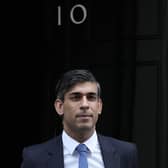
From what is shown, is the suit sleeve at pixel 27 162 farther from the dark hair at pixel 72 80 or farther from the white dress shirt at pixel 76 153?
the dark hair at pixel 72 80

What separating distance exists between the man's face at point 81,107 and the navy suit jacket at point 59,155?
173mm

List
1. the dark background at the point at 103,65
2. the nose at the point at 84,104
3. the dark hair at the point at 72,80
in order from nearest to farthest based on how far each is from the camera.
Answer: the nose at the point at 84,104 < the dark hair at the point at 72,80 < the dark background at the point at 103,65

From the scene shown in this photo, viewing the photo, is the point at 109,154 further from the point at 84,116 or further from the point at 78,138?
the point at 84,116

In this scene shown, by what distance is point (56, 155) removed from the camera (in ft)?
14.3

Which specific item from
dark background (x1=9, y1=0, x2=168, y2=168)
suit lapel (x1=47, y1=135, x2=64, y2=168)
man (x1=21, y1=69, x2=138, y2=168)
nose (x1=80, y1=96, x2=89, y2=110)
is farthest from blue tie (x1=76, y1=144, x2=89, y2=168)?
dark background (x1=9, y1=0, x2=168, y2=168)

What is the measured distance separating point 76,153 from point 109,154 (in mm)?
207

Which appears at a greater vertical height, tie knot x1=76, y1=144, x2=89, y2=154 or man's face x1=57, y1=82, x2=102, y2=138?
man's face x1=57, y1=82, x2=102, y2=138

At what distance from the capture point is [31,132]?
737 cm

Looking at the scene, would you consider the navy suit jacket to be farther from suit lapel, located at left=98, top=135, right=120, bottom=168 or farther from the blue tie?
the blue tie

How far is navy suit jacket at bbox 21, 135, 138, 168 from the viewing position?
170 inches

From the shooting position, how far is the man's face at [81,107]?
13.8 feet

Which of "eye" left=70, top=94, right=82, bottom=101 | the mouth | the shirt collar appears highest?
"eye" left=70, top=94, right=82, bottom=101

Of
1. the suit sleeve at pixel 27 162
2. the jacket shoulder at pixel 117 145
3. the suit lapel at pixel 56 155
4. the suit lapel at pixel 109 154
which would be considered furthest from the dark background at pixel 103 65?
the suit sleeve at pixel 27 162

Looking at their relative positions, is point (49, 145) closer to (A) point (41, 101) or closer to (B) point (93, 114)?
(B) point (93, 114)
